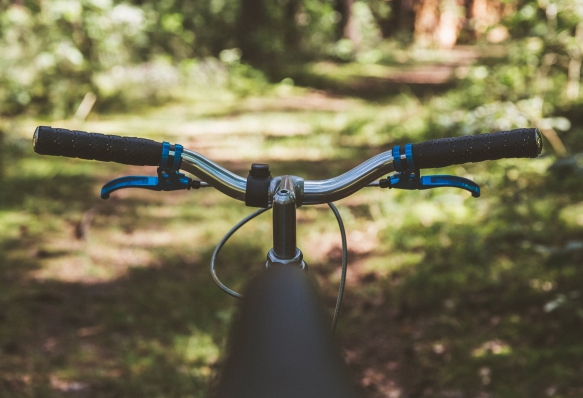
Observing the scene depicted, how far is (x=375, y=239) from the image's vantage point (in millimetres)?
5098

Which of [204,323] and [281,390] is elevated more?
[204,323]

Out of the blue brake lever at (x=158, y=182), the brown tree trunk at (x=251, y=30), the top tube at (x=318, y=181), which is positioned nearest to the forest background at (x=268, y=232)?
the top tube at (x=318, y=181)

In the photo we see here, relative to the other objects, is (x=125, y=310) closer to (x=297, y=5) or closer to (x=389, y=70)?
(x=389, y=70)

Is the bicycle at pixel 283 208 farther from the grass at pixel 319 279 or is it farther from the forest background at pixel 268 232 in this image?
the grass at pixel 319 279

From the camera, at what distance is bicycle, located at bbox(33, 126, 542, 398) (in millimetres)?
805

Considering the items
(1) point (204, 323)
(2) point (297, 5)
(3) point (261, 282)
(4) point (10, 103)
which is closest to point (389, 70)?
(2) point (297, 5)

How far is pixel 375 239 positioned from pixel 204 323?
80.6 inches

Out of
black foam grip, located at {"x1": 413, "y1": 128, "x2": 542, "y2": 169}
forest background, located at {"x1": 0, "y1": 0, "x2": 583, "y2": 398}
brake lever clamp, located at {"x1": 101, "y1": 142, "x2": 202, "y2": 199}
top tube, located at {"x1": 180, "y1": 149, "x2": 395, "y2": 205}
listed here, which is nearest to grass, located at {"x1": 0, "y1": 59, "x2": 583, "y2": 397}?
forest background, located at {"x1": 0, "y1": 0, "x2": 583, "y2": 398}

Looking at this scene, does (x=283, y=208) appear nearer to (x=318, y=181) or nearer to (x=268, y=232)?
(x=318, y=181)

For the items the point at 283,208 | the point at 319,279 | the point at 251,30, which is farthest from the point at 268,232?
the point at 251,30

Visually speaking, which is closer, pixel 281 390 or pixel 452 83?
pixel 281 390

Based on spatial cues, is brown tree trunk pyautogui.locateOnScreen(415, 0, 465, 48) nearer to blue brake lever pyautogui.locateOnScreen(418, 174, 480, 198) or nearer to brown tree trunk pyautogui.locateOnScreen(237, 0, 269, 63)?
brown tree trunk pyautogui.locateOnScreen(237, 0, 269, 63)

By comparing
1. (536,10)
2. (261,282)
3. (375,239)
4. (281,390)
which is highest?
(536,10)

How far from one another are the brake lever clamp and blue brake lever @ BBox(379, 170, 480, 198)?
58 cm
